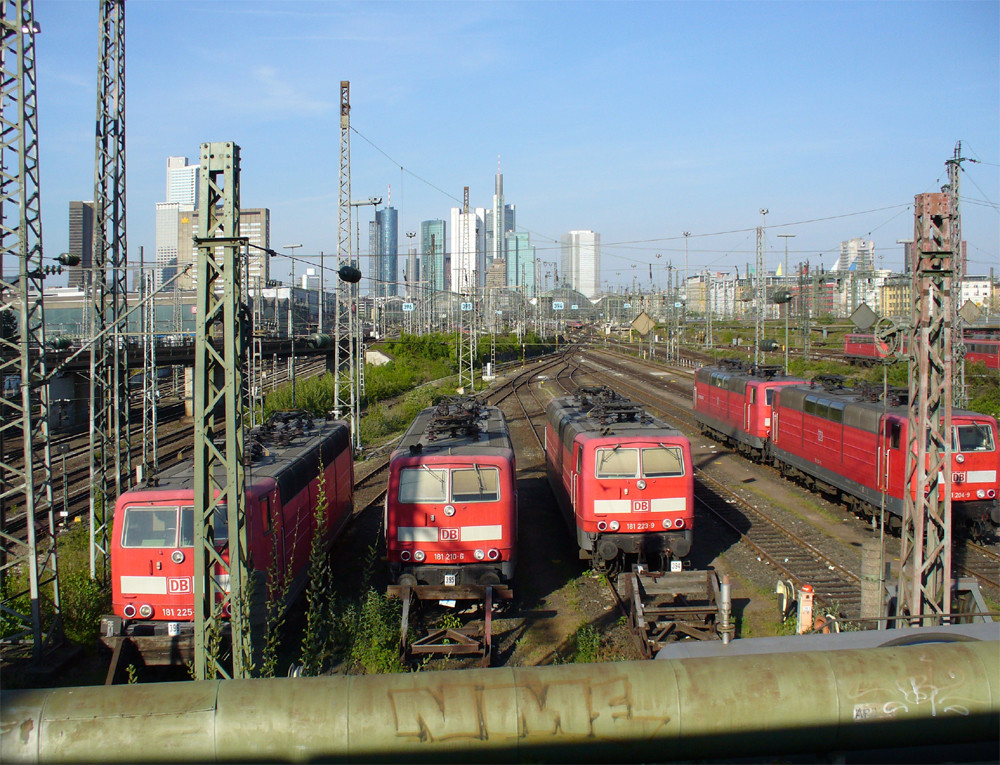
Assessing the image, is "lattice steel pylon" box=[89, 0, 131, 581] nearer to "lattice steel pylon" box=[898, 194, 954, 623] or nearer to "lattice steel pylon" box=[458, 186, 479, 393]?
"lattice steel pylon" box=[898, 194, 954, 623]

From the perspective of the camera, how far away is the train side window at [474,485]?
10.5 meters

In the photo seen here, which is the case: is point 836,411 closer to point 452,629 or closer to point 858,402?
point 858,402

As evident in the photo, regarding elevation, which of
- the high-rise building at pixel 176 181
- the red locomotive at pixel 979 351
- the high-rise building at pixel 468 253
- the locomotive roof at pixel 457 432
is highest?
the high-rise building at pixel 176 181

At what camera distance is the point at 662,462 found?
11.8 metres

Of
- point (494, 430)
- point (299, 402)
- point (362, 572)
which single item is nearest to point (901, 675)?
point (494, 430)

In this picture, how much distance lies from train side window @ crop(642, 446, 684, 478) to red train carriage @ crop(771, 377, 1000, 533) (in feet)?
12.6

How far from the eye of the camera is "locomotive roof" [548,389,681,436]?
41.2 feet

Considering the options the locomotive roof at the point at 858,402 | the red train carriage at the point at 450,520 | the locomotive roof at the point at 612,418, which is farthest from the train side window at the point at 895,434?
the red train carriage at the point at 450,520

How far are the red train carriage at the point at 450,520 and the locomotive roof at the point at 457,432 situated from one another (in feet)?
1.22

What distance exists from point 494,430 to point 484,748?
→ 818 centimetres

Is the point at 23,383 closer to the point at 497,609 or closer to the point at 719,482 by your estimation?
the point at 497,609

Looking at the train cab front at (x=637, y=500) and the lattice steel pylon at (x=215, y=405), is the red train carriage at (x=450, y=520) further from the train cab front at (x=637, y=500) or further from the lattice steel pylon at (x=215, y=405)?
the lattice steel pylon at (x=215, y=405)

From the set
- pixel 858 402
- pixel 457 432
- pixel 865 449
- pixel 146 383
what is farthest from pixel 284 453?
pixel 858 402

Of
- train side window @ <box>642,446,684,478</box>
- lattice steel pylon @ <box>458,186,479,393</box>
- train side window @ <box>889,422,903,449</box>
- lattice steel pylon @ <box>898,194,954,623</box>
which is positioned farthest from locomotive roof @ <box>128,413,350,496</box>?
lattice steel pylon @ <box>458,186,479,393</box>
